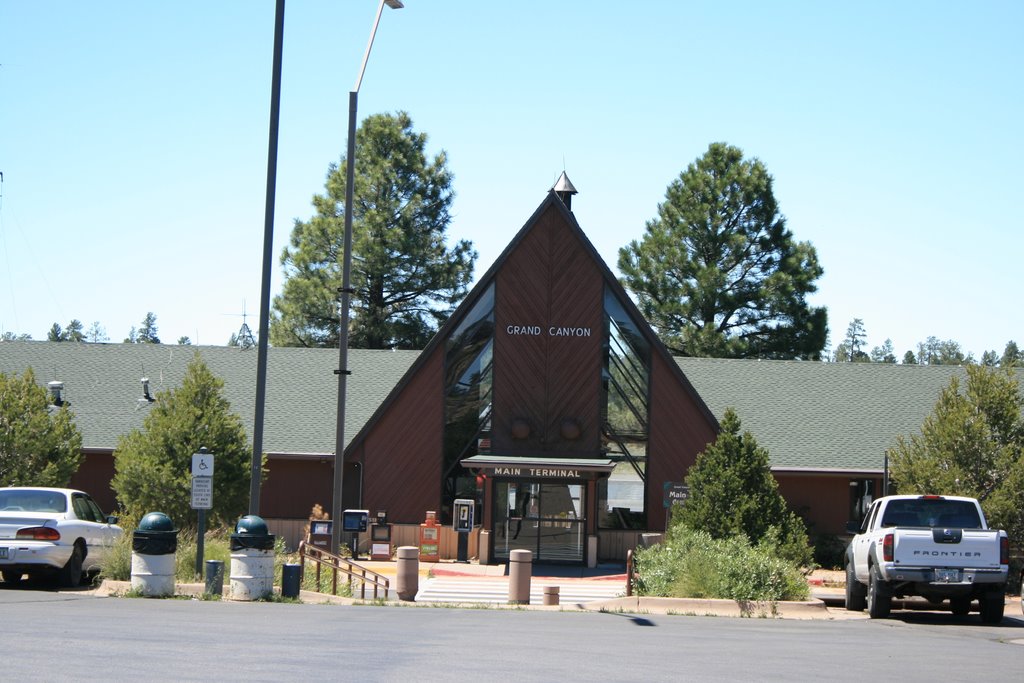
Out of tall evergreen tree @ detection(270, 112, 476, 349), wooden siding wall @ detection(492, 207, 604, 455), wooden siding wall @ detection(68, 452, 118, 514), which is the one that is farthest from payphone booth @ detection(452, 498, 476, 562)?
→ tall evergreen tree @ detection(270, 112, 476, 349)

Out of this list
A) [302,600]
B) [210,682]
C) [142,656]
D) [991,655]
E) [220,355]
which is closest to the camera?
[210,682]

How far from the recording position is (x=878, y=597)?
1912 cm

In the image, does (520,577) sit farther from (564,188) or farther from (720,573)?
(564,188)

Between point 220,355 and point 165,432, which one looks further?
point 220,355

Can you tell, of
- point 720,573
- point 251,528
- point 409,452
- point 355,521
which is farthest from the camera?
point 409,452

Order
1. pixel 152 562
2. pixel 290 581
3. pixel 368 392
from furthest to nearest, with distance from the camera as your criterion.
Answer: pixel 368 392
pixel 290 581
pixel 152 562

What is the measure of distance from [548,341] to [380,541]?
21.8 feet

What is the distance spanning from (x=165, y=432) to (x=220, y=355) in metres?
12.3

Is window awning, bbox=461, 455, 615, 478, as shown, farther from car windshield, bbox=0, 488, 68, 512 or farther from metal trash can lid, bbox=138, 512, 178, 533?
metal trash can lid, bbox=138, 512, 178, 533

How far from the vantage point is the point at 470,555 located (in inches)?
1227

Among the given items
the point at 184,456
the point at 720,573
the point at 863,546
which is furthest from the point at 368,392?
the point at 863,546

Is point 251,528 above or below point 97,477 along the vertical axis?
below

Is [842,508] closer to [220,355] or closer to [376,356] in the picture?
[376,356]

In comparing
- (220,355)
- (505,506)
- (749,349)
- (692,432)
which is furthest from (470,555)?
(749,349)
